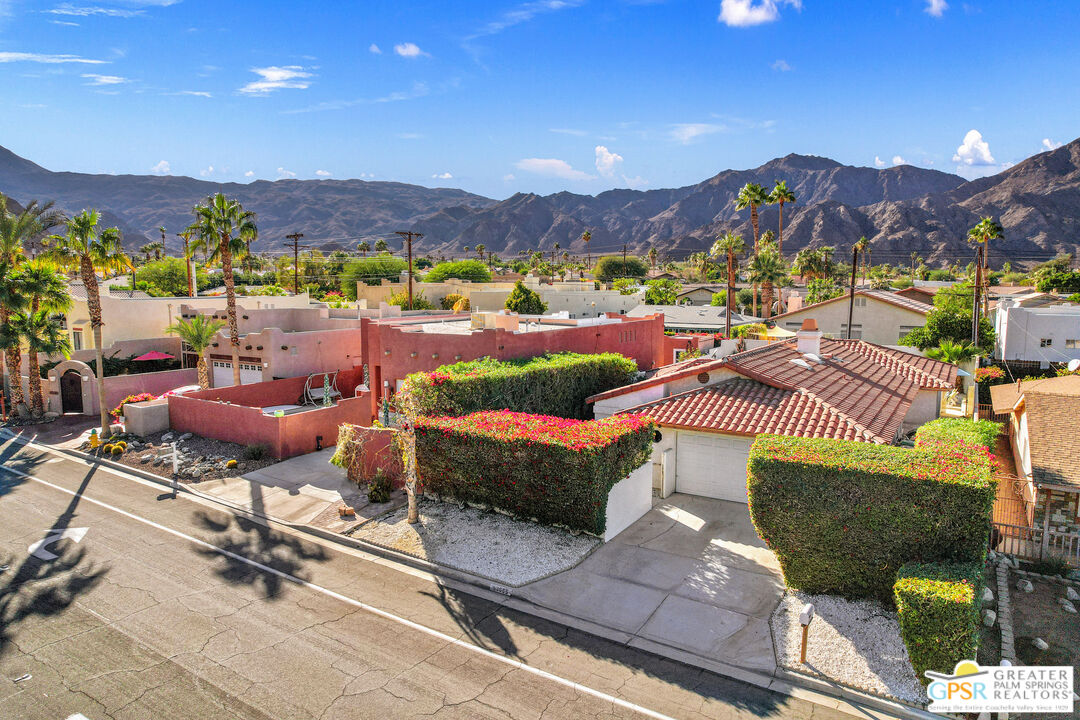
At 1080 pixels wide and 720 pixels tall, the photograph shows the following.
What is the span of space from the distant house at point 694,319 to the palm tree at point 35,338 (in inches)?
1387

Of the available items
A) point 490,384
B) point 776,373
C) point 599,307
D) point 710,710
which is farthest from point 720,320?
point 710,710

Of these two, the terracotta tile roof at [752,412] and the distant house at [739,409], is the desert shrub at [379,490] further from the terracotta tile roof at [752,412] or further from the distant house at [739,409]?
the terracotta tile roof at [752,412]

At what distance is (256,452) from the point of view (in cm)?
2181

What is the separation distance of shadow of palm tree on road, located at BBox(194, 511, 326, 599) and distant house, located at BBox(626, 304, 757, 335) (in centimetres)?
3562

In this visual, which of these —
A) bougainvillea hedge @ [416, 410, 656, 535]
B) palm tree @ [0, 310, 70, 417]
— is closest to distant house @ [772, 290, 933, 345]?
bougainvillea hedge @ [416, 410, 656, 535]

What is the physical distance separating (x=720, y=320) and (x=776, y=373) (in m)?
32.4

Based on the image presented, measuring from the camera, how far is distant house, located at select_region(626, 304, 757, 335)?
49.8 meters

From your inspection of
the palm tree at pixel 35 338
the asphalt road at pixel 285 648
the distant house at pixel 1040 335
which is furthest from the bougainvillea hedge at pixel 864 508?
the distant house at pixel 1040 335

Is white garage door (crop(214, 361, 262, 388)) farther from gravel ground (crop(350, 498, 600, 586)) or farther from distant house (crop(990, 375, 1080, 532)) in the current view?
distant house (crop(990, 375, 1080, 532))

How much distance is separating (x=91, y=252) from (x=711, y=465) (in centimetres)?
2503

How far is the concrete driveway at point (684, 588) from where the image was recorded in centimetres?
1077

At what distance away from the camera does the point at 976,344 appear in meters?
35.5

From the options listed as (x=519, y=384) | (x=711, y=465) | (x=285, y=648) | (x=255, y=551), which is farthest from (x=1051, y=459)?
(x=255, y=551)

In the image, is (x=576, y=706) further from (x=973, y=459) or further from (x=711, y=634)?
(x=973, y=459)
